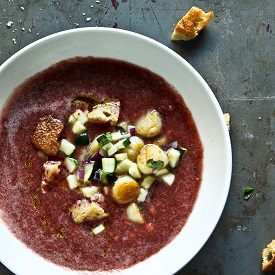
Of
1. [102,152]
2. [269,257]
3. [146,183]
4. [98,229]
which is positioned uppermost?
[102,152]

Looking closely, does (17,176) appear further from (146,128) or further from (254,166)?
(254,166)

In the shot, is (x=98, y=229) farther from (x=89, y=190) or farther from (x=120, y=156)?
(x=120, y=156)

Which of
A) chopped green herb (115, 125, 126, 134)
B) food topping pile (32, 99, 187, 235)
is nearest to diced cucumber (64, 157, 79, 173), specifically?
food topping pile (32, 99, 187, 235)

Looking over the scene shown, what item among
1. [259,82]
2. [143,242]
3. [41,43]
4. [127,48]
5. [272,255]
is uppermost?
[41,43]

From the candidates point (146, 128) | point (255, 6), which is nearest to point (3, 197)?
point (146, 128)

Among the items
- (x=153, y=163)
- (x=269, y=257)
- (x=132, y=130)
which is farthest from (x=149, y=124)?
(x=269, y=257)
